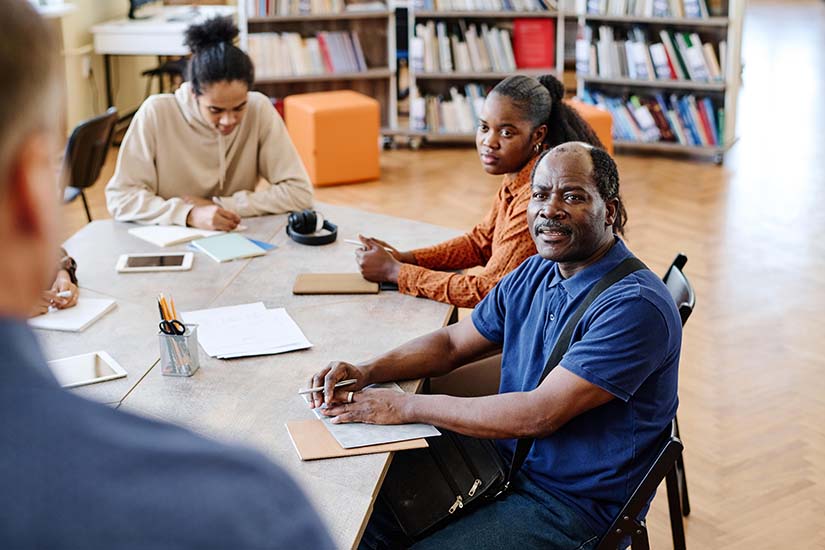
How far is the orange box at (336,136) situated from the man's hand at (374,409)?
4421 millimetres

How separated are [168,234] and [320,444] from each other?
1445 mm

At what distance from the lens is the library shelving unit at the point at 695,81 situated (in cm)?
661

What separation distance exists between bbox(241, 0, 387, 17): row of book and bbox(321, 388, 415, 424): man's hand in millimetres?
5153

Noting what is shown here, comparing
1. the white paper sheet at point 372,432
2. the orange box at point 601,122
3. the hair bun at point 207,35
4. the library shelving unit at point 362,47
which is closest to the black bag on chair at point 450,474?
the white paper sheet at point 372,432

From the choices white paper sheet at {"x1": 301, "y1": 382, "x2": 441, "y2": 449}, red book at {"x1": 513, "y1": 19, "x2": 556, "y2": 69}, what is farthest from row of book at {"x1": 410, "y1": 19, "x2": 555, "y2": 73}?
white paper sheet at {"x1": 301, "y1": 382, "x2": 441, "y2": 449}

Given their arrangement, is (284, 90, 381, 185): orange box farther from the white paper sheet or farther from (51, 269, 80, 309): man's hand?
the white paper sheet

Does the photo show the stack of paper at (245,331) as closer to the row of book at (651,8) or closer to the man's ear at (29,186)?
the man's ear at (29,186)

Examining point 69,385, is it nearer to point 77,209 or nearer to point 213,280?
point 213,280

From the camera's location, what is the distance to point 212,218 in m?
3.20

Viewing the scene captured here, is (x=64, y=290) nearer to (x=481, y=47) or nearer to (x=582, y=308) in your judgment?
(x=582, y=308)

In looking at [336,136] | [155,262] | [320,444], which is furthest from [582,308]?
[336,136]

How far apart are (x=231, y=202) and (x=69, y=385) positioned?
1325mm

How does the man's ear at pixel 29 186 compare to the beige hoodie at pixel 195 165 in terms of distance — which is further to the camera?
the beige hoodie at pixel 195 165

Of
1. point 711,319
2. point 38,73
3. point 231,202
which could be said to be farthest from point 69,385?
point 711,319
